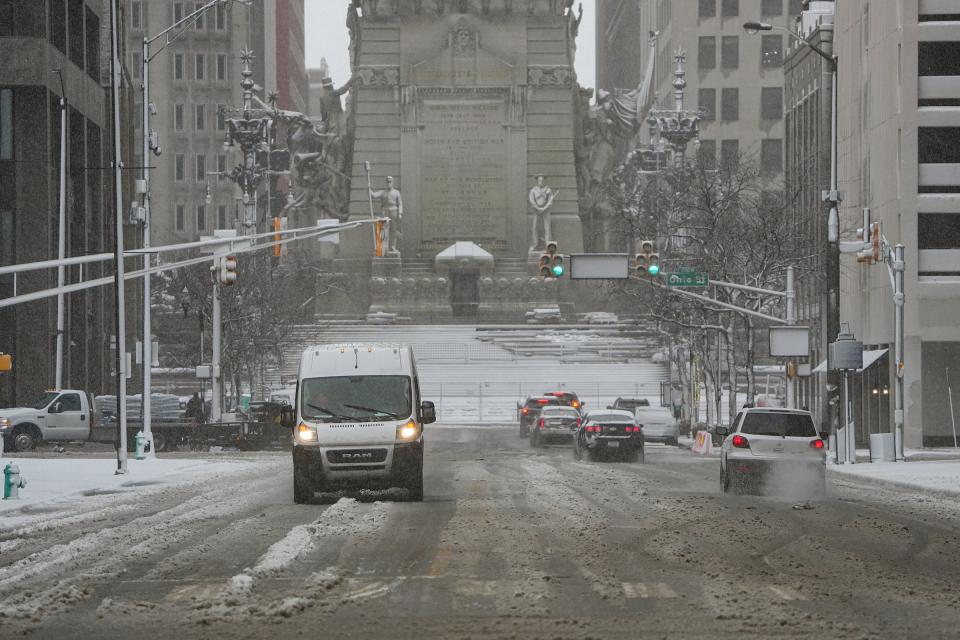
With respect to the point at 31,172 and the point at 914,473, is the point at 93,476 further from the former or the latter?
the point at 31,172

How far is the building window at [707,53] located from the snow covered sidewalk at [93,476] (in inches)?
3943

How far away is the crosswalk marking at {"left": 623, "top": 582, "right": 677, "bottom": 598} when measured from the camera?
47.2 feet

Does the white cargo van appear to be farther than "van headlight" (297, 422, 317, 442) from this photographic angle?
No

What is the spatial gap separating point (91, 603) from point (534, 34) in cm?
9599

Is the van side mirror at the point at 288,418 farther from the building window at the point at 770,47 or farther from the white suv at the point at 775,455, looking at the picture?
the building window at the point at 770,47

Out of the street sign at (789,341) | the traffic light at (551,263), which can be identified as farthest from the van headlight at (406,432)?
the traffic light at (551,263)

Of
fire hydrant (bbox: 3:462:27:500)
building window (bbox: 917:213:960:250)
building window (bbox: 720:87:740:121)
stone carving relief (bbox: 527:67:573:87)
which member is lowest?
fire hydrant (bbox: 3:462:27:500)

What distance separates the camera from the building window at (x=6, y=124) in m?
64.6

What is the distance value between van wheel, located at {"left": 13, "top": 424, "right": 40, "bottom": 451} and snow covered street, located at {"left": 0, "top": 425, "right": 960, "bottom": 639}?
2351cm

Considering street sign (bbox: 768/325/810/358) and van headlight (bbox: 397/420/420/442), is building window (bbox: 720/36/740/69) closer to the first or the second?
street sign (bbox: 768/325/810/358)

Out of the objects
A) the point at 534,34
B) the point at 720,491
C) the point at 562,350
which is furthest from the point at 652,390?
the point at 720,491

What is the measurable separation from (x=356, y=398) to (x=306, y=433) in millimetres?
956

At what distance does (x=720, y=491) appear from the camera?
3136 centimetres

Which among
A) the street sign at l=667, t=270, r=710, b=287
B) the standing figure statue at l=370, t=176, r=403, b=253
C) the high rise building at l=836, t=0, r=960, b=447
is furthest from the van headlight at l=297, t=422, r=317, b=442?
the standing figure statue at l=370, t=176, r=403, b=253
